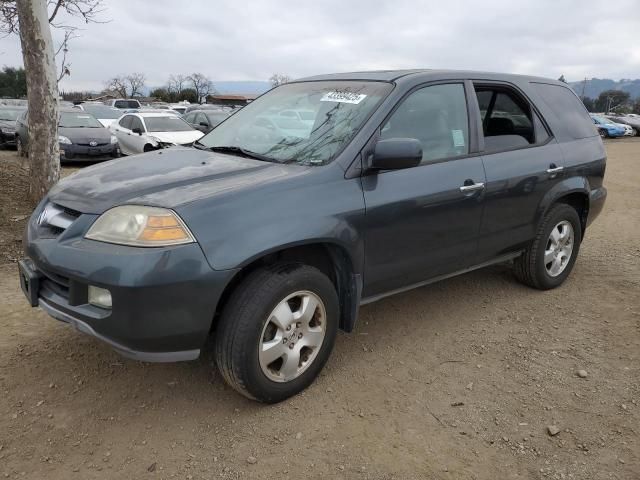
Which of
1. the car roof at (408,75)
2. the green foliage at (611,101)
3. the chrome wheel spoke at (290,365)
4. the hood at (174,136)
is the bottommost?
the chrome wheel spoke at (290,365)

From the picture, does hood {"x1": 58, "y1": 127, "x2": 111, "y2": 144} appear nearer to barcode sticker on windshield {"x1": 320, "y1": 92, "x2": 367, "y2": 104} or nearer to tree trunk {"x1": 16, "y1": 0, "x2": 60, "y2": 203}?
tree trunk {"x1": 16, "y1": 0, "x2": 60, "y2": 203}

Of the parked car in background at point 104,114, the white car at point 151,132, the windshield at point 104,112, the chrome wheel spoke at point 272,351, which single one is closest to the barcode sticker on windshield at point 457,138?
the chrome wheel spoke at point 272,351

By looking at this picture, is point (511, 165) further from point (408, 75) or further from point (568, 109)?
point (568, 109)

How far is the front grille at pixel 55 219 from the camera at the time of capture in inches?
109

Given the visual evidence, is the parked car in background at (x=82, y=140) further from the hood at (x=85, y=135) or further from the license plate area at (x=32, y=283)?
the license plate area at (x=32, y=283)

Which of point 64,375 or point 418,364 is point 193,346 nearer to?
point 64,375

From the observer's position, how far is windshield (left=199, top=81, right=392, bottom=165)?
10.4 feet

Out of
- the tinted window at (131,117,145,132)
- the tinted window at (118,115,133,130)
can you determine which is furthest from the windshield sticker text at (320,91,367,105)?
the tinted window at (118,115,133,130)

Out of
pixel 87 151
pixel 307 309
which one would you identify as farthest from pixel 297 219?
pixel 87 151

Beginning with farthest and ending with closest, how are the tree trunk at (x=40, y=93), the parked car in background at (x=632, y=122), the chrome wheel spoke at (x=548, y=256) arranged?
the parked car in background at (x=632, y=122) < the tree trunk at (x=40, y=93) < the chrome wheel spoke at (x=548, y=256)

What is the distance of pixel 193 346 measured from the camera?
254 cm

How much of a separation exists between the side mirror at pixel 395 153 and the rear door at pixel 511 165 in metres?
0.99

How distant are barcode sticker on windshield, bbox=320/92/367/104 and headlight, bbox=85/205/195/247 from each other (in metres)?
1.49

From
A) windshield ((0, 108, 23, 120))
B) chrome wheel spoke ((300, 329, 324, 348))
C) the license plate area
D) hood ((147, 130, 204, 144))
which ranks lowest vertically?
chrome wheel spoke ((300, 329, 324, 348))
